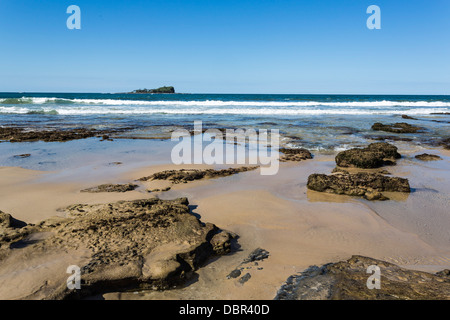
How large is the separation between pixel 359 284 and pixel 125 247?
228cm

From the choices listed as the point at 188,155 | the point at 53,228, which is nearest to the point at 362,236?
the point at 53,228

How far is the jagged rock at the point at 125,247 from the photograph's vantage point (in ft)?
8.64

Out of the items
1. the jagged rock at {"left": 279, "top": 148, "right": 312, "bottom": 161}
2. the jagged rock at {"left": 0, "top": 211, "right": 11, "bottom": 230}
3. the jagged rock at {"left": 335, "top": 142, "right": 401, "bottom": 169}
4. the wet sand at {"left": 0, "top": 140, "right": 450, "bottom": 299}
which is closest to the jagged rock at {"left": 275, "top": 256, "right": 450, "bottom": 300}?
the wet sand at {"left": 0, "top": 140, "right": 450, "bottom": 299}

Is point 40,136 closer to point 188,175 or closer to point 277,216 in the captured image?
point 188,175

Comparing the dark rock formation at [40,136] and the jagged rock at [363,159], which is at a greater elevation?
the dark rock formation at [40,136]

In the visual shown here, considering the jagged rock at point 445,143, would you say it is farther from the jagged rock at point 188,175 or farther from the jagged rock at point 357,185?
the jagged rock at point 188,175

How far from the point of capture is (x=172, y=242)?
10.5ft

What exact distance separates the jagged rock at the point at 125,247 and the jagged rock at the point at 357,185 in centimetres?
266

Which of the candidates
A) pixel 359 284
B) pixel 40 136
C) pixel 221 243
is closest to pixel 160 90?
pixel 40 136

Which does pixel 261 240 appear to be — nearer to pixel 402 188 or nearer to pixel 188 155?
pixel 402 188

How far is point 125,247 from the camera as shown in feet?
10.0

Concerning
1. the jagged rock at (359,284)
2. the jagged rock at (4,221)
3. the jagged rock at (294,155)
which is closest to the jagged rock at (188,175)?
the jagged rock at (294,155)

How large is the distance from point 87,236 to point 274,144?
28.3 ft
